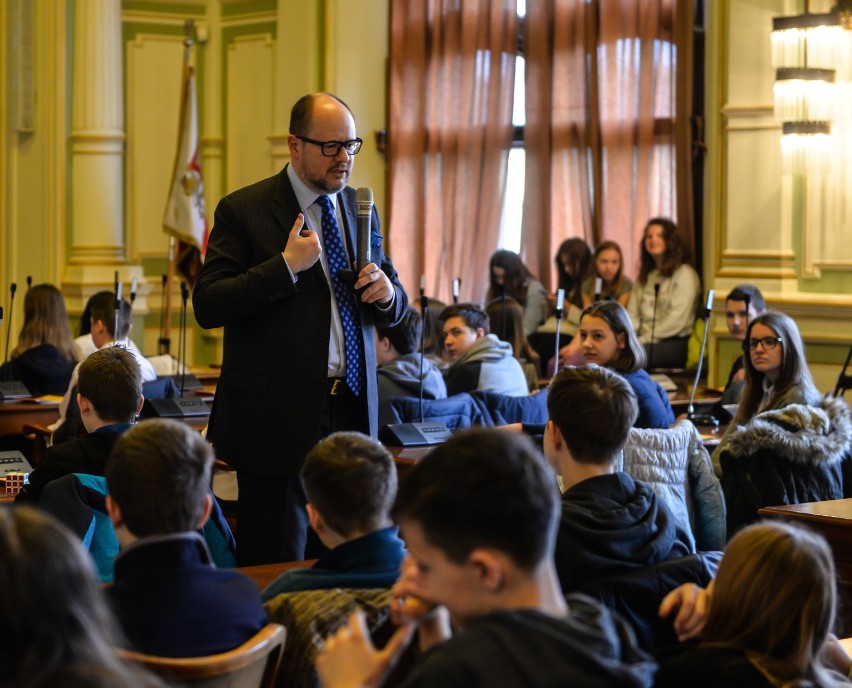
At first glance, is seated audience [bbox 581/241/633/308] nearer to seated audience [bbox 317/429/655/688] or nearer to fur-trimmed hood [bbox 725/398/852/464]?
fur-trimmed hood [bbox 725/398/852/464]

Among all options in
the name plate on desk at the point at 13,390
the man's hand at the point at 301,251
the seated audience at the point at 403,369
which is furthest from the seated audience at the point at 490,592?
the name plate on desk at the point at 13,390

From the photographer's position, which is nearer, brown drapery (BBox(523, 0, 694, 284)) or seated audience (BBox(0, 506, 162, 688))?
seated audience (BBox(0, 506, 162, 688))

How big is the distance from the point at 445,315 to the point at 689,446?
→ 7.67 feet

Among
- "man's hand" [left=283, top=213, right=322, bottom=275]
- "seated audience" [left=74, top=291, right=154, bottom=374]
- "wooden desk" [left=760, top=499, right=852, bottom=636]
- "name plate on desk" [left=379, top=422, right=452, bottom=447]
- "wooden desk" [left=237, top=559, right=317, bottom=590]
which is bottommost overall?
"wooden desk" [left=760, top=499, right=852, bottom=636]

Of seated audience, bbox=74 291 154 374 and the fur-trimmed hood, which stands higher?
seated audience, bbox=74 291 154 374

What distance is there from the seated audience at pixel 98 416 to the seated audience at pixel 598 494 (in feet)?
3.59

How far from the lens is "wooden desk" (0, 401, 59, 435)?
5.71m

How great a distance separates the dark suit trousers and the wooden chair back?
112 centimetres

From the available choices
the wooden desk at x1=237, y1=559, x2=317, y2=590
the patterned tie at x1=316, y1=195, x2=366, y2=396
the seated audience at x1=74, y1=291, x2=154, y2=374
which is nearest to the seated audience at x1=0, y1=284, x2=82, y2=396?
the seated audience at x1=74, y1=291, x2=154, y2=374

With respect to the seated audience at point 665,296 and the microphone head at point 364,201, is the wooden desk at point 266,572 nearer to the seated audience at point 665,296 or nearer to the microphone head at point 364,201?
the microphone head at point 364,201

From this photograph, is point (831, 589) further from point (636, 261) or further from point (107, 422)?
point (636, 261)

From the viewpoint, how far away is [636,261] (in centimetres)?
799

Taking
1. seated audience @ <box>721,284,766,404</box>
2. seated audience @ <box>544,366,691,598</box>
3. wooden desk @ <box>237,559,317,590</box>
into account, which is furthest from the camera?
seated audience @ <box>721,284,766,404</box>

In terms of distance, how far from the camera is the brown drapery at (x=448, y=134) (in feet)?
28.5
